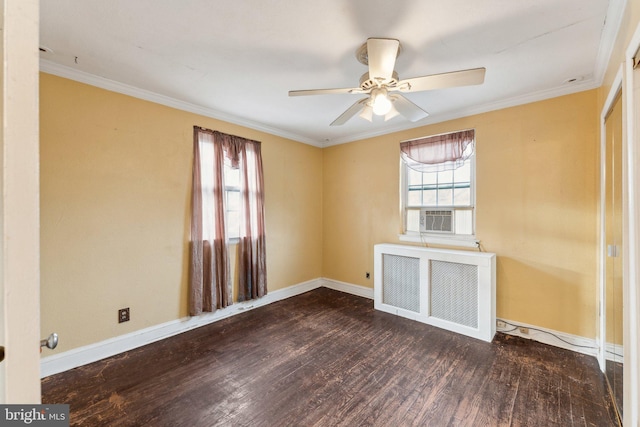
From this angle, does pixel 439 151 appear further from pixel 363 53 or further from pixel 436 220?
pixel 363 53

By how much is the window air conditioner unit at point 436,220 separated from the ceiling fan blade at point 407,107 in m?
1.42

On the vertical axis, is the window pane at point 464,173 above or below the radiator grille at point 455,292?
above

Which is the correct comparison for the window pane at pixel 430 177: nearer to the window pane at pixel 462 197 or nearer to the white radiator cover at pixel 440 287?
the window pane at pixel 462 197

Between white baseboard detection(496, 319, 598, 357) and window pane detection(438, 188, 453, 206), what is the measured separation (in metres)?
1.41

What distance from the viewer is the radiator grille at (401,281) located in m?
3.22

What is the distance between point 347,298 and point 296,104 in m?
2.78

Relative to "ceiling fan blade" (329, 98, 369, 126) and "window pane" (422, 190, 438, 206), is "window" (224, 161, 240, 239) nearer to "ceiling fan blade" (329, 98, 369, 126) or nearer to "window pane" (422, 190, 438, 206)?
"ceiling fan blade" (329, 98, 369, 126)

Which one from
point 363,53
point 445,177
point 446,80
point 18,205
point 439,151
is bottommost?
point 18,205

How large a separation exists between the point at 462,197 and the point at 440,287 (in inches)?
43.8

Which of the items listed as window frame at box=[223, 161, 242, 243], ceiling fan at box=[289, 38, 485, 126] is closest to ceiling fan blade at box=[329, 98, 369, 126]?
ceiling fan at box=[289, 38, 485, 126]

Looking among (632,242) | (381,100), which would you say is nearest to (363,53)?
(381,100)

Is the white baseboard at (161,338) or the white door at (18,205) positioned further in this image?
the white baseboard at (161,338)

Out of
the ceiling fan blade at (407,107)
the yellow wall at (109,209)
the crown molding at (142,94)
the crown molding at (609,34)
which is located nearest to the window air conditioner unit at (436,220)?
the ceiling fan blade at (407,107)

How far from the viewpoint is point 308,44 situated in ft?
6.15
